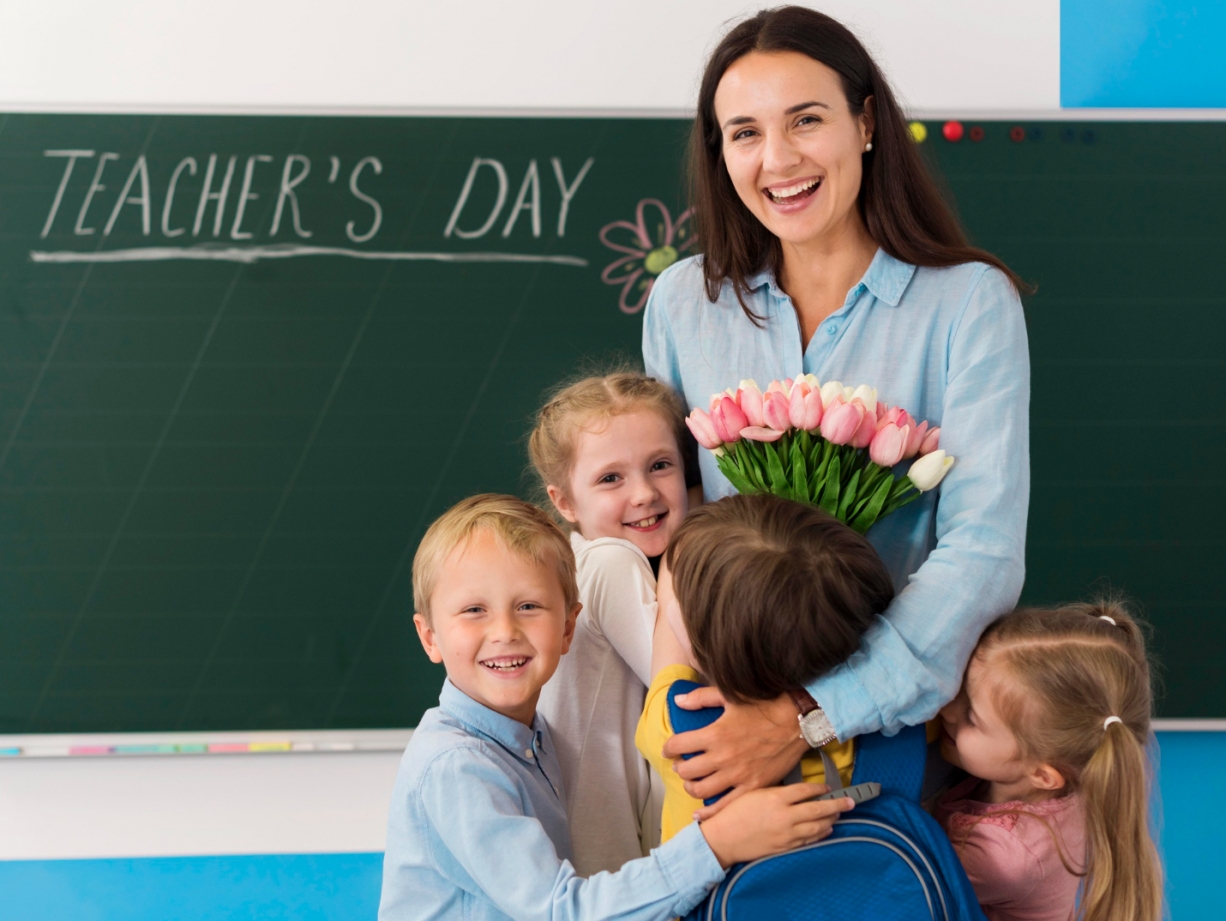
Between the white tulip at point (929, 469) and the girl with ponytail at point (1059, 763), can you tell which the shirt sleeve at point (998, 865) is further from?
the white tulip at point (929, 469)

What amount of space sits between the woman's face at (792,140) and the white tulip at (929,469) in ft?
1.36

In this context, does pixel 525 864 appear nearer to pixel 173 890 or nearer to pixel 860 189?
pixel 860 189

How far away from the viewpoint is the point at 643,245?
263 cm

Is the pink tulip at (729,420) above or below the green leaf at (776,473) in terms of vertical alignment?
above

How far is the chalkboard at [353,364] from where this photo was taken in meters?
2.57

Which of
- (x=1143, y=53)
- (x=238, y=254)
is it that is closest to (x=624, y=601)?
(x=238, y=254)

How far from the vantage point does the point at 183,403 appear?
2592 mm

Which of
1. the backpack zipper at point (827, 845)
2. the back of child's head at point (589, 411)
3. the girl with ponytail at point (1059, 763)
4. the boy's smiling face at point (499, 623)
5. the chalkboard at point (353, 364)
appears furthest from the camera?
the chalkboard at point (353, 364)

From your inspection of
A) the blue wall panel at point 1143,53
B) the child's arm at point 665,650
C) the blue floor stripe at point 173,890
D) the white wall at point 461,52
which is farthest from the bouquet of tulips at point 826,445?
the blue floor stripe at point 173,890

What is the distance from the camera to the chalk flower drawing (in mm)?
2623

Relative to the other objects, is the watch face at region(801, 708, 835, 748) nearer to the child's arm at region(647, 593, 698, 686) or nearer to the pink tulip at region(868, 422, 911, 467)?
the child's arm at region(647, 593, 698, 686)

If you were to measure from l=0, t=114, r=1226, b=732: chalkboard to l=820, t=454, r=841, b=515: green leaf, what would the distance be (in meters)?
1.46

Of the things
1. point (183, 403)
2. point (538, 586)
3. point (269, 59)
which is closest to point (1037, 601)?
point (538, 586)

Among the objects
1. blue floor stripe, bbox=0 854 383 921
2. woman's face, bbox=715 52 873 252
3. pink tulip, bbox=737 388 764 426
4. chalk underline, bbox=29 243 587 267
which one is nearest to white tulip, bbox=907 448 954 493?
pink tulip, bbox=737 388 764 426
